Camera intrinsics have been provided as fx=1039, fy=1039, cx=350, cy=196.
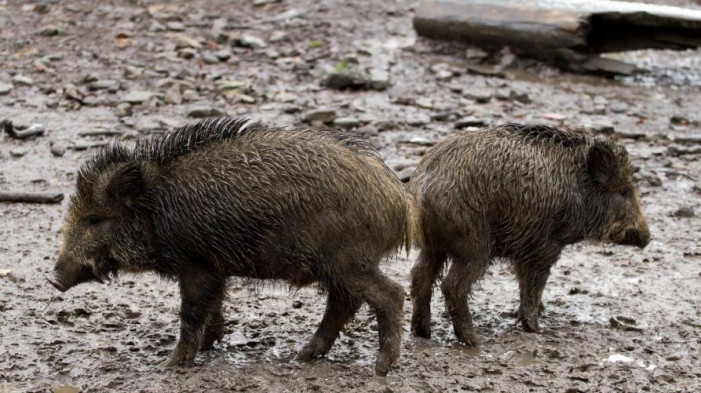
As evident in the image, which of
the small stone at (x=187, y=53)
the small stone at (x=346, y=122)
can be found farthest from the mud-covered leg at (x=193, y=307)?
the small stone at (x=187, y=53)

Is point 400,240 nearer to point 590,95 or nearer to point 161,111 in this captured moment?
point 161,111

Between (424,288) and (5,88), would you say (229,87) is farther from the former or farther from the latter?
(424,288)

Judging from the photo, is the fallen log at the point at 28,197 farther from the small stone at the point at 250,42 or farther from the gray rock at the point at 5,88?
the small stone at the point at 250,42

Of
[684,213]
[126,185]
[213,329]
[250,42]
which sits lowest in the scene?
[684,213]

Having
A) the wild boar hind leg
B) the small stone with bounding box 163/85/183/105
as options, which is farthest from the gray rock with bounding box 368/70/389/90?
the wild boar hind leg

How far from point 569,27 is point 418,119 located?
2567 millimetres

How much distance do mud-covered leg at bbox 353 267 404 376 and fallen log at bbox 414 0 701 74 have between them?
283 inches

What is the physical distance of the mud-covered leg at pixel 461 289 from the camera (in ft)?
20.3

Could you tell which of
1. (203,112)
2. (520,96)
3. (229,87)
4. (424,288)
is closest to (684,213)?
(520,96)

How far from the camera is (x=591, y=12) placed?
1202 cm

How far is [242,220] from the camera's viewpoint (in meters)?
5.63

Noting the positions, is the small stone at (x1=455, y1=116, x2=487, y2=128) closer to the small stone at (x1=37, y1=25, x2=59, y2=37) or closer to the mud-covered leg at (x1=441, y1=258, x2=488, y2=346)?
the mud-covered leg at (x1=441, y1=258, x2=488, y2=346)

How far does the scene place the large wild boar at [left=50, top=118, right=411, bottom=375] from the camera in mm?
5609

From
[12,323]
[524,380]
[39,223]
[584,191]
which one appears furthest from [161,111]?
[524,380]
